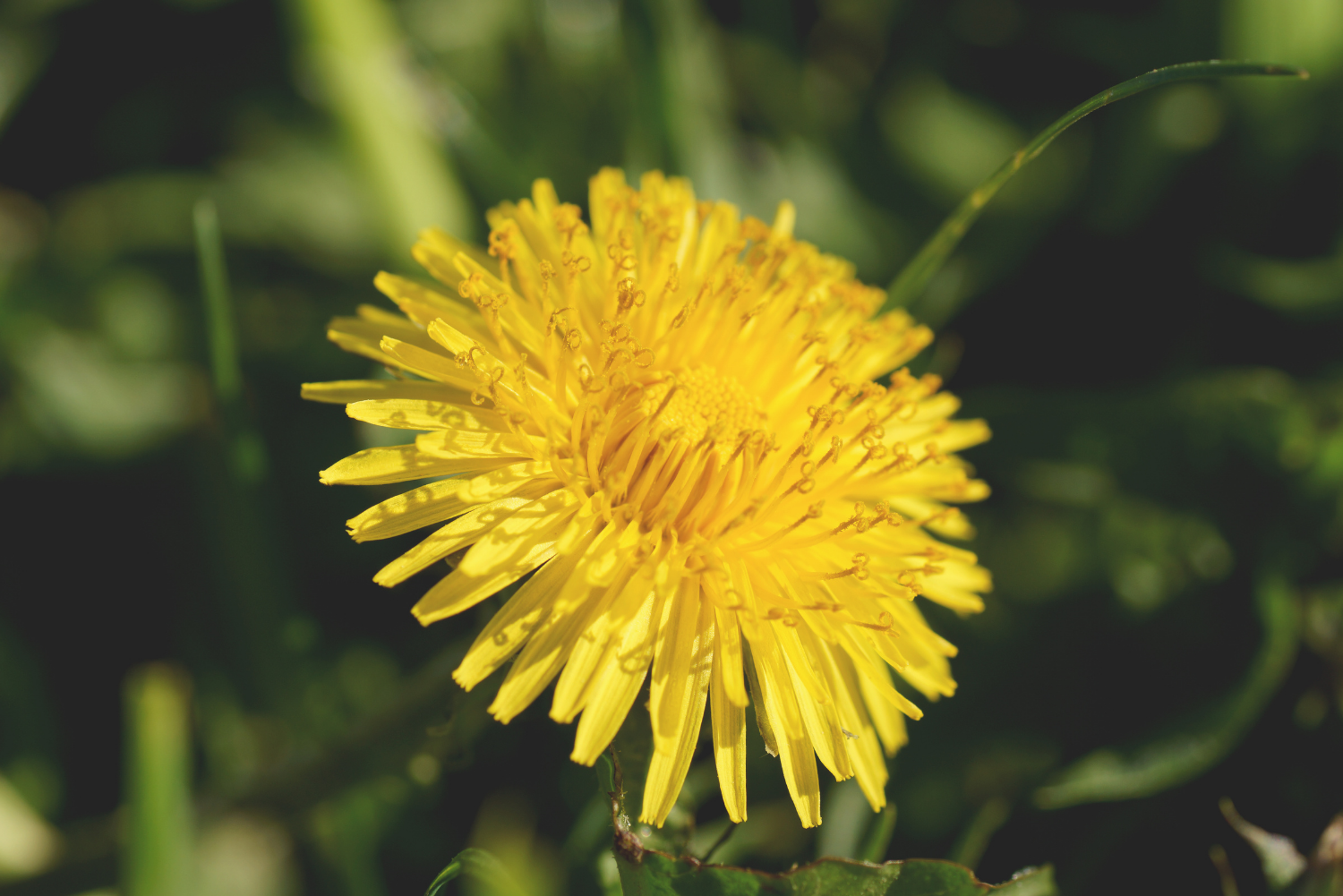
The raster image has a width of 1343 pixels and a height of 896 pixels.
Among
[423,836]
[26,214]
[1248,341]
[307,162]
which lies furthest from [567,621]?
[1248,341]

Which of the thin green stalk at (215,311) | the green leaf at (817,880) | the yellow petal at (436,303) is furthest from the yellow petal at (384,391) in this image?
the green leaf at (817,880)

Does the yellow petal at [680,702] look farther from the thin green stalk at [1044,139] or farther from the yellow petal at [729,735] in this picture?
the thin green stalk at [1044,139]

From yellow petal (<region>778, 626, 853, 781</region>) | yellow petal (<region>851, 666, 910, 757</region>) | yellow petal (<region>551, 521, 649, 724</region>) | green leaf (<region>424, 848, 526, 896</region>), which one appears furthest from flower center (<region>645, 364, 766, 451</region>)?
green leaf (<region>424, 848, 526, 896</region>)

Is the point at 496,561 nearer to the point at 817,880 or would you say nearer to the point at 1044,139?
the point at 817,880

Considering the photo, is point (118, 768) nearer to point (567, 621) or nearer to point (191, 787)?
point (191, 787)

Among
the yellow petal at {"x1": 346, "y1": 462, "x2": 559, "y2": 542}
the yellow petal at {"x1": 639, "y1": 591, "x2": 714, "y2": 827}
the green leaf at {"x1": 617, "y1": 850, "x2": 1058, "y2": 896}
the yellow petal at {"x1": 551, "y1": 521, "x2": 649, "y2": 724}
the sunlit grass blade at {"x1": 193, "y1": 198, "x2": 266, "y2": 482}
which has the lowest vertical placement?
the green leaf at {"x1": 617, "y1": 850, "x2": 1058, "y2": 896}

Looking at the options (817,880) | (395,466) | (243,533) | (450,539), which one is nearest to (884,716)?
(817,880)

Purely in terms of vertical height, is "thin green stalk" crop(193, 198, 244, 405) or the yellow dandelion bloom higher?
"thin green stalk" crop(193, 198, 244, 405)

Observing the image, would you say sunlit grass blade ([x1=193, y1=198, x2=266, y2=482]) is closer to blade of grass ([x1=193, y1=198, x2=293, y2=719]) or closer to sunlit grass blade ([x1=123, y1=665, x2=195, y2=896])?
blade of grass ([x1=193, y1=198, x2=293, y2=719])
